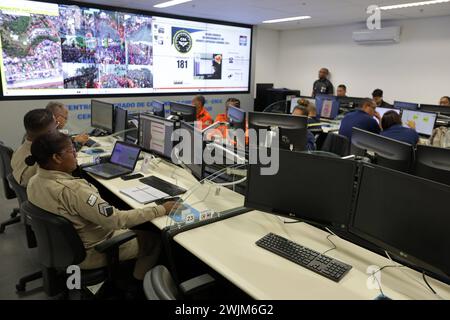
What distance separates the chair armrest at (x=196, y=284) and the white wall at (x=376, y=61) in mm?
6826

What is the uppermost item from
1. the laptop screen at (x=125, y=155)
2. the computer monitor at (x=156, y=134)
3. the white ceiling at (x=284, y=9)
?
the white ceiling at (x=284, y=9)

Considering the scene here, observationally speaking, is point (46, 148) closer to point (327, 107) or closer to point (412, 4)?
point (327, 107)

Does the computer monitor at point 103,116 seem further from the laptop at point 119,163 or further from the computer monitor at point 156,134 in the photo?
the laptop at point 119,163

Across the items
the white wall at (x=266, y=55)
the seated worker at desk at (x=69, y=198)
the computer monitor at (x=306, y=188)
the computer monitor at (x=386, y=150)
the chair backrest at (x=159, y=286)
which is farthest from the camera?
the white wall at (x=266, y=55)

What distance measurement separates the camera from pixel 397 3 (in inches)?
209

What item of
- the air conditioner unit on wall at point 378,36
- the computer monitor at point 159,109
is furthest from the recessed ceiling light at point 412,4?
the computer monitor at point 159,109

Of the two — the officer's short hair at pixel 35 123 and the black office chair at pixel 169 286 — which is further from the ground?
the officer's short hair at pixel 35 123

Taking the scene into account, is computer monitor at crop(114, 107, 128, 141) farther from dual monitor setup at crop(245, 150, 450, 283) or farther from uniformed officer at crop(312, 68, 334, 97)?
uniformed officer at crop(312, 68, 334, 97)

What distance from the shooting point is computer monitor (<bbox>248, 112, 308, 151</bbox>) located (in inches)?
113

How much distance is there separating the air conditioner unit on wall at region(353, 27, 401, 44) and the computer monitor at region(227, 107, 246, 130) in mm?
4874

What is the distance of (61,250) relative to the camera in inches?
70.6

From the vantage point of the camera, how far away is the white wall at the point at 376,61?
6.59m
